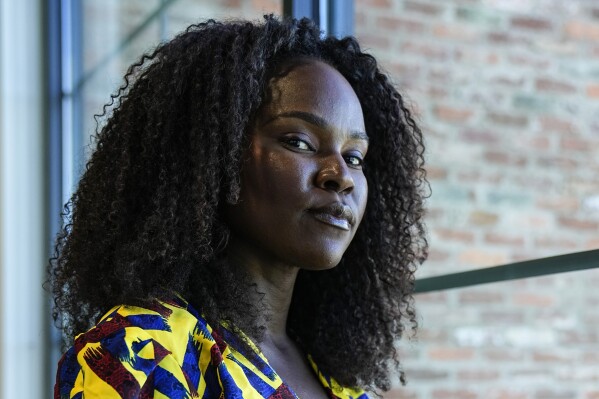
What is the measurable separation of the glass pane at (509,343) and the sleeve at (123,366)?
710 millimetres

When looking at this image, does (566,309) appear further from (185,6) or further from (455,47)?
(185,6)

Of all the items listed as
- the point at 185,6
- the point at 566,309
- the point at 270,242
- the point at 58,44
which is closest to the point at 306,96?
the point at 270,242

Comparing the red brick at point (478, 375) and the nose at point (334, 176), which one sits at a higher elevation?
the nose at point (334, 176)

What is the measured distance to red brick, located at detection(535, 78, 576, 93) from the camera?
77.9 inches

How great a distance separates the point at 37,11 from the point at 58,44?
14 cm

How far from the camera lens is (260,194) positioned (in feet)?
4.69

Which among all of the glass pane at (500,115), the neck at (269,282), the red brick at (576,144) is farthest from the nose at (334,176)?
the red brick at (576,144)

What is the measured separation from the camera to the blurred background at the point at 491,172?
6.29ft

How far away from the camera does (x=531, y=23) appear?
2.12 meters

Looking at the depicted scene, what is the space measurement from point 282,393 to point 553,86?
0.99 meters

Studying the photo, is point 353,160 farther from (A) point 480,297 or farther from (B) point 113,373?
(A) point 480,297

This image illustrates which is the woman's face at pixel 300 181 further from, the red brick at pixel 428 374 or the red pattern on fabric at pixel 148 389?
the red brick at pixel 428 374

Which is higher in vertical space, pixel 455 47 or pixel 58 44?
pixel 455 47

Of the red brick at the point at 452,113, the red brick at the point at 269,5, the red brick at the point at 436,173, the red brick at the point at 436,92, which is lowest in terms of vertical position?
the red brick at the point at 436,173
